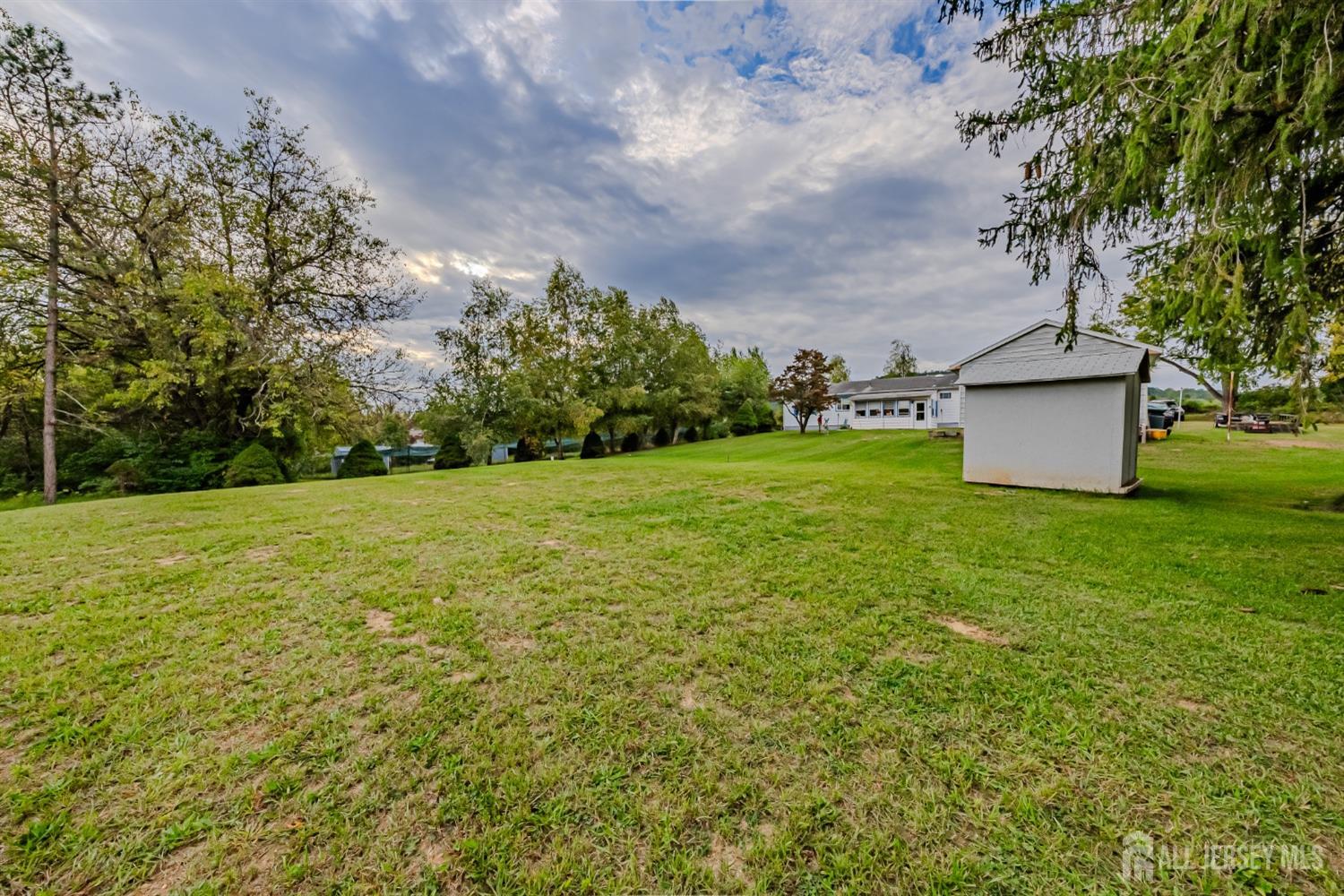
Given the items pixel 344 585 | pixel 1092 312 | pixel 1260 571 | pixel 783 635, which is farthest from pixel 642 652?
pixel 1092 312

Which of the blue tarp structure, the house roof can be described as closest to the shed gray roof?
the house roof

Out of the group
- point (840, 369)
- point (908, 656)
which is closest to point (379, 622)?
point (908, 656)

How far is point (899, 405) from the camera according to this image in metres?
30.9

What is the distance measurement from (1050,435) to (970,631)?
312 inches

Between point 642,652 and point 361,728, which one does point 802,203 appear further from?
point 361,728

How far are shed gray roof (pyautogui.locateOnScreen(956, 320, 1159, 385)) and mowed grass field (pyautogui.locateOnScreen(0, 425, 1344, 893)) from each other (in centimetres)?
418

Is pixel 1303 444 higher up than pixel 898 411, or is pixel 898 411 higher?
pixel 898 411

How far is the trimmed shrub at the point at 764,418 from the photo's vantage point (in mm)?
33531

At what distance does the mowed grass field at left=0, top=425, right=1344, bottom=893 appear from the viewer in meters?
1.48

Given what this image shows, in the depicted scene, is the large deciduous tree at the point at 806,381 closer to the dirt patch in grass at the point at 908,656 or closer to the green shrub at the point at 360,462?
the green shrub at the point at 360,462

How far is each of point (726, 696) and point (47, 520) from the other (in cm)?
1050

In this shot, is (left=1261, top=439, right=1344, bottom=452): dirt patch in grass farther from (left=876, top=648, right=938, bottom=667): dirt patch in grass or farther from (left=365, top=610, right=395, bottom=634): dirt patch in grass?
(left=365, top=610, right=395, bottom=634): dirt patch in grass

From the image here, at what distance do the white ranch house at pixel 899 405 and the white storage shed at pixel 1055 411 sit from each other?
20102mm

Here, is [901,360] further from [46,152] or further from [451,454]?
[46,152]
